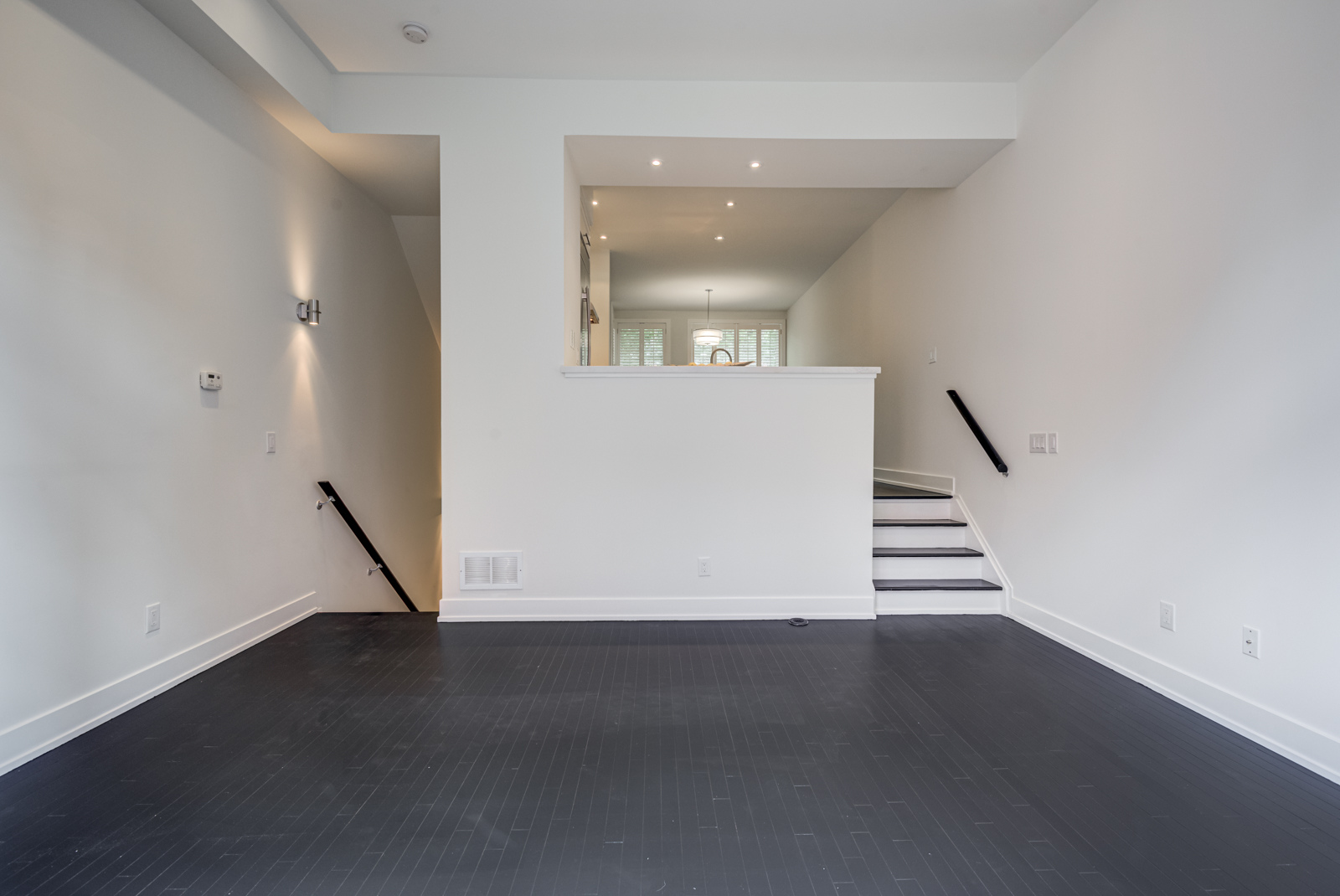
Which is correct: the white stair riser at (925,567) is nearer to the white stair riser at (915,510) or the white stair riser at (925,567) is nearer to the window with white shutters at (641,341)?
the white stair riser at (915,510)

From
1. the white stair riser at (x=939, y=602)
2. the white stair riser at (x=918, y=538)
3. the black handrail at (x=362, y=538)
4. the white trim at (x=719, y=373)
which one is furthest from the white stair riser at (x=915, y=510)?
the black handrail at (x=362, y=538)

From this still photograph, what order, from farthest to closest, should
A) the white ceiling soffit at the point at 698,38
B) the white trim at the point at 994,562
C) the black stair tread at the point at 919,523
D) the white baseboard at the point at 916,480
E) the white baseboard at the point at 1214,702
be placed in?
the white baseboard at the point at 916,480 < the black stair tread at the point at 919,523 < the white trim at the point at 994,562 < the white ceiling soffit at the point at 698,38 < the white baseboard at the point at 1214,702

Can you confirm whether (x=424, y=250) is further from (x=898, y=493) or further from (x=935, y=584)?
(x=935, y=584)

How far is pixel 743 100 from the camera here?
152 inches

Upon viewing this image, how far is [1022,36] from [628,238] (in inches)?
185

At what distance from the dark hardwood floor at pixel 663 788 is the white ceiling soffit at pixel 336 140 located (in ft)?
9.78

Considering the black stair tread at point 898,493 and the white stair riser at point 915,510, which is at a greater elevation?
the black stair tread at point 898,493

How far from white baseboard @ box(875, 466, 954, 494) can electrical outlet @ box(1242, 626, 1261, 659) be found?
2.38 m

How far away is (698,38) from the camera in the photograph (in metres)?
3.42

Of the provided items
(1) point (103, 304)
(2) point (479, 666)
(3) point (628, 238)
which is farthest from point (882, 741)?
(3) point (628, 238)

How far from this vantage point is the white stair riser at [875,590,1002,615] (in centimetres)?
401

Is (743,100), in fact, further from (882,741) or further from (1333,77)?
(882,741)

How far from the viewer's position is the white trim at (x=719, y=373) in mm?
3865

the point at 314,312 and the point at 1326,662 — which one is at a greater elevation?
the point at 314,312
